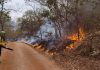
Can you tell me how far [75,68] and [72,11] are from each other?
19.8 m

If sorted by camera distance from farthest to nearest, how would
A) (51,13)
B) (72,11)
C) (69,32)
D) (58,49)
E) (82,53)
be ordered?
(51,13), (69,32), (72,11), (58,49), (82,53)

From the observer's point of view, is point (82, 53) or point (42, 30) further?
point (42, 30)

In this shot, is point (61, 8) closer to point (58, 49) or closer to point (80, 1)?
point (80, 1)

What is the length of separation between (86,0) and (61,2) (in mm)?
3637

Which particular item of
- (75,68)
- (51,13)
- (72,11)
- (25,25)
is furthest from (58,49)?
(25,25)

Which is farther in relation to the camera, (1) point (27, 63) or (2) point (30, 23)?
(2) point (30, 23)

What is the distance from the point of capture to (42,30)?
71.6 m

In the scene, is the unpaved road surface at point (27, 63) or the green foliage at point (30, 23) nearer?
the unpaved road surface at point (27, 63)

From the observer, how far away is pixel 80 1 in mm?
36969

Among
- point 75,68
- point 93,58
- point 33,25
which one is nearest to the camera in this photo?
point 75,68

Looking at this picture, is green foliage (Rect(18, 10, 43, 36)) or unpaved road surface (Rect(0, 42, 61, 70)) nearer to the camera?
unpaved road surface (Rect(0, 42, 61, 70))

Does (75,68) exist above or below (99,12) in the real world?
below

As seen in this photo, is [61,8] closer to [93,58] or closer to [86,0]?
[86,0]

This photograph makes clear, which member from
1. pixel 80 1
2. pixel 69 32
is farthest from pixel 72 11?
pixel 69 32
